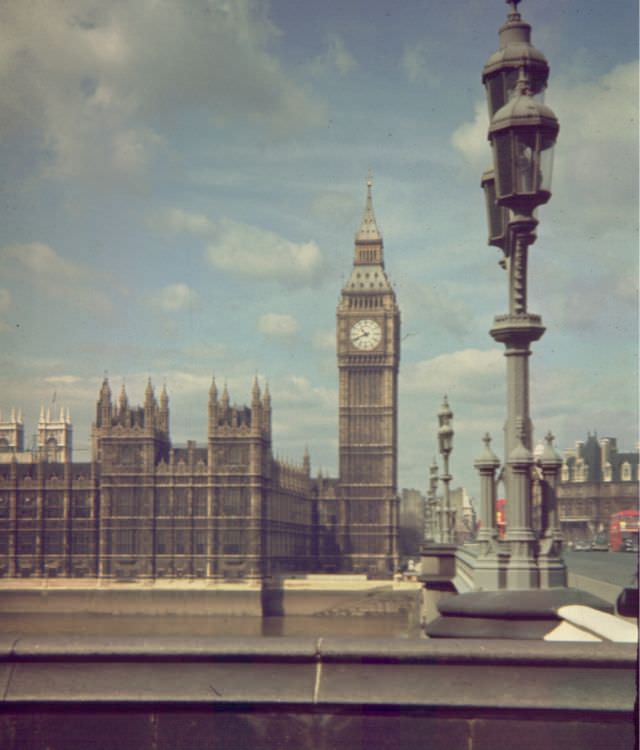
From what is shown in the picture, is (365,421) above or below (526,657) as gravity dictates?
above

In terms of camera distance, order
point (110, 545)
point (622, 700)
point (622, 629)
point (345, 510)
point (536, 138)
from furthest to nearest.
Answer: point (345, 510)
point (110, 545)
point (536, 138)
point (622, 629)
point (622, 700)

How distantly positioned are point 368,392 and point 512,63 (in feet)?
352

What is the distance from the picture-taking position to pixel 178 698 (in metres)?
4.81

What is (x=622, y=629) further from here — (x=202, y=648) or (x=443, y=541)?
(x=443, y=541)

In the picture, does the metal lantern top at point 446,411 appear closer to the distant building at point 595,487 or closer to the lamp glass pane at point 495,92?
the lamp glass pane at point 495,92

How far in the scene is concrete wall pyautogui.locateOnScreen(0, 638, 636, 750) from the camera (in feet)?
15.4

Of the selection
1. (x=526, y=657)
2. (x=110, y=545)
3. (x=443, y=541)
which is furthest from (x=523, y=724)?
(x=110, y=545)

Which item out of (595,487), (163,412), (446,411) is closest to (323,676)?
(446,411)

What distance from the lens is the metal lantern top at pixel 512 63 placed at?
29.5ft

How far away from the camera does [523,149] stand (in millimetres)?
8773

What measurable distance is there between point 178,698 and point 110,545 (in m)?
91.5

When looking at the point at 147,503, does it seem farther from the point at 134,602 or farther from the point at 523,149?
the point at 523,149

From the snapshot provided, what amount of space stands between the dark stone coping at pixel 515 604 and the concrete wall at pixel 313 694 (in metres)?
1.82

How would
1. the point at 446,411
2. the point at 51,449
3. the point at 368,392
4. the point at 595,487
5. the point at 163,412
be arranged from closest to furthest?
the point at 446,411, the point at 595,487, the point at 163,412, the point at 51,449, the point at 368,392
